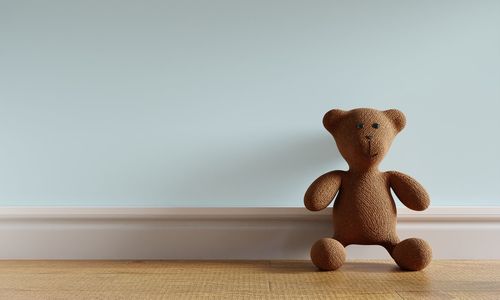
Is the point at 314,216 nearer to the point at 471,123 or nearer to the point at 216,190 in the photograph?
the point at 216,190

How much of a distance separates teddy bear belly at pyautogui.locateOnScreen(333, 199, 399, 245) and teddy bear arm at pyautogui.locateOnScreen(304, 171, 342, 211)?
4cm

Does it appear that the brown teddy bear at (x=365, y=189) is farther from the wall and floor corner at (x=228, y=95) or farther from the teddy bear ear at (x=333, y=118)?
the wall and floor corner at (x=228, y=95)

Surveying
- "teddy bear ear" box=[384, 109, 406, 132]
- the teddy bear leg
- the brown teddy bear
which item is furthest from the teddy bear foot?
"teddy bear ear" box=[384, 109, 406, 132]

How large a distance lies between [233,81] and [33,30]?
0.48 m

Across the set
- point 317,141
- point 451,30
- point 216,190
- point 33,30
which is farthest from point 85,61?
point 451,30

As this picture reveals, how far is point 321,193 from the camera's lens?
107 cm

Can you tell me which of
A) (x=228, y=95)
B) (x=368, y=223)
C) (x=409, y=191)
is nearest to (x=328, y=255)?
(x=368, y=223)

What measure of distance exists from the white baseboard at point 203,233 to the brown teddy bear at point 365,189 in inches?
4.2

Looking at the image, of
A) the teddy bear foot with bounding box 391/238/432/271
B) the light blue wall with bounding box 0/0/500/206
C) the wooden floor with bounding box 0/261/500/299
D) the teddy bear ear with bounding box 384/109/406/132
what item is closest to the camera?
the wooden floor with bounding box 0/261/500/299

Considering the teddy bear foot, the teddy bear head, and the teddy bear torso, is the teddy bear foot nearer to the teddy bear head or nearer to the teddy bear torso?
the teddy bear torso

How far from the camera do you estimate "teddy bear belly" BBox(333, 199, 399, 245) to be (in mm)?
1062

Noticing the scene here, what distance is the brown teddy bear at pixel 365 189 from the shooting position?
1063mm

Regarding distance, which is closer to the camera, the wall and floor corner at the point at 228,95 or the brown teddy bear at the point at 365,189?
the brown teddy bear at the point at 365,189

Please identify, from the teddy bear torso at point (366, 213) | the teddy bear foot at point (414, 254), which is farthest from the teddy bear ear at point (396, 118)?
the teddy bear foot at point (414, 254)
